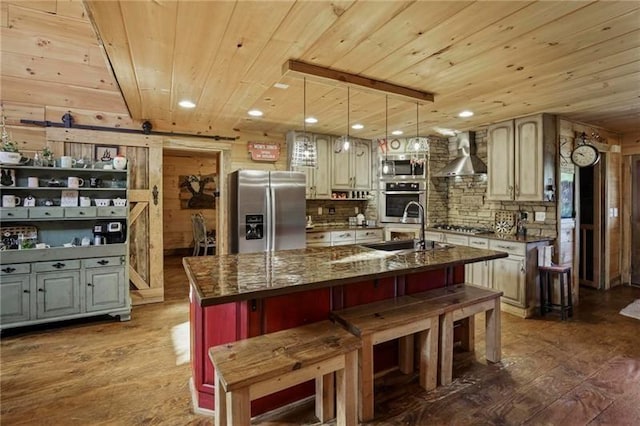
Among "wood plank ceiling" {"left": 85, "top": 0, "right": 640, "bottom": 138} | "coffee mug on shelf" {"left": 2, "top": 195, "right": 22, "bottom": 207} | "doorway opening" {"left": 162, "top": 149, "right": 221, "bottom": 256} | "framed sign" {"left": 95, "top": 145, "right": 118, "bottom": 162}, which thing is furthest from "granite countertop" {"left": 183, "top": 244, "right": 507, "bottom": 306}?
"doorway opening" {"left": 162, "top": 149, "right": 221, "bottom": 256}

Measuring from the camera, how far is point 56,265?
3.36 meters

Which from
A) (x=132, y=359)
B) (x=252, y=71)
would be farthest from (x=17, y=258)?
(x=252, y=71)

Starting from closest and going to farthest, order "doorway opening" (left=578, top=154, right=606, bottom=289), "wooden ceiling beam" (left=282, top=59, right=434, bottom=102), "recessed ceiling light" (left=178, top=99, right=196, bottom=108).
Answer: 1. "wooden ceiling beam" (left=282, top=59, right=434, bottom=102)
2. "recessed ceiling light" (left=178, top=99, right=196, bottom=108)
3. "doorway opening" (left=578, top=154, right=606, bottom=289)

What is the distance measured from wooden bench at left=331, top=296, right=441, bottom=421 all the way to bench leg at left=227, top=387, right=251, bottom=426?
763 millimetres

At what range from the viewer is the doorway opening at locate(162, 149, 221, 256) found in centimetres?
778

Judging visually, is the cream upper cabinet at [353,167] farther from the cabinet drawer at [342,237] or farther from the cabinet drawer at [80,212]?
the cabinet drawer at [80,212]

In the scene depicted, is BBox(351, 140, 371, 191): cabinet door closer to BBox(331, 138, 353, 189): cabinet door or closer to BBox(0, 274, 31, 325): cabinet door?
BBox(331, 138, 353, 189): cabinet door

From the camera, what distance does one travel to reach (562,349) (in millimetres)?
3012

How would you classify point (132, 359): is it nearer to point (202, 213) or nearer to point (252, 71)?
point (252, 71)

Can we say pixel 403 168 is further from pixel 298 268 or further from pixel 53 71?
pixel 53 71

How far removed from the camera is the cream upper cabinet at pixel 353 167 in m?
5.31

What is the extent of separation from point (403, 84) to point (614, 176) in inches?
169

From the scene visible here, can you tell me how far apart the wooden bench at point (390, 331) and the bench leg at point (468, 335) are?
2.34ft

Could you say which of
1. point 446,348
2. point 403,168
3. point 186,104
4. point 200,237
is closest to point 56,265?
point 186,104
